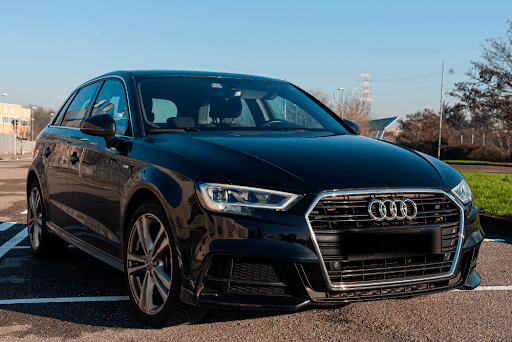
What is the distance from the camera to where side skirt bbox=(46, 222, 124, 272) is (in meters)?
3.87

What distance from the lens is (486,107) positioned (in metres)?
29.9

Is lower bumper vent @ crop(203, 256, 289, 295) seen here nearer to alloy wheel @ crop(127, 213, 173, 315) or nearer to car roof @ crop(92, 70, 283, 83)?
alloy wheel @ crop(127, 213, 173, 315)

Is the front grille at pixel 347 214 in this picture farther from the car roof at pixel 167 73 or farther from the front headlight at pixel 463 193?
the car roof at pixel 167 73

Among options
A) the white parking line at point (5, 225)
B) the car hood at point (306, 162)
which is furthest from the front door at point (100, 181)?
the white parking line at point (5, 225)

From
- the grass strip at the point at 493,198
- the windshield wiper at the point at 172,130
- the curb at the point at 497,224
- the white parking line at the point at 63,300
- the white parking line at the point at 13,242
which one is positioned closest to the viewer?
the windshield wiper at the point at 172,130

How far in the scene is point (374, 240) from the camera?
9.45 ft

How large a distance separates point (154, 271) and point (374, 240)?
135 cm

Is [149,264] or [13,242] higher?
[149,264]

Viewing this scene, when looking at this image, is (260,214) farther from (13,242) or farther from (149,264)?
(13,242)

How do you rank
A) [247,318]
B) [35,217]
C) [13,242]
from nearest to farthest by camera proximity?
[247,318] < [35,217] < [13,242]

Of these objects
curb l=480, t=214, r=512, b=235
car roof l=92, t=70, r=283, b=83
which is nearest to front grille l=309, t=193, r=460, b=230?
car roof l=92, t=70, r=283, b=83

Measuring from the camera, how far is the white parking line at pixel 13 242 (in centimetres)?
602

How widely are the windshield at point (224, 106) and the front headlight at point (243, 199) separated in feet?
3.65

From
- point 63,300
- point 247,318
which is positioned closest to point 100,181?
point 63,300
